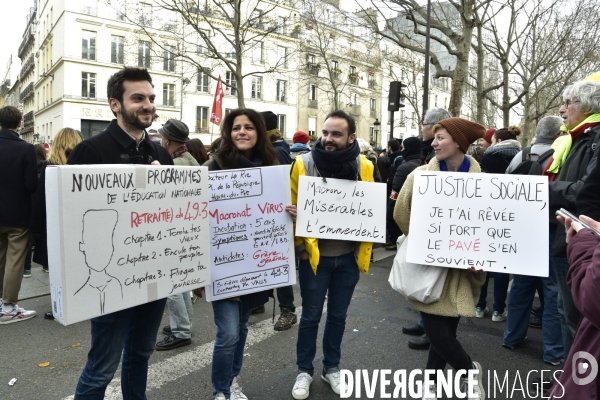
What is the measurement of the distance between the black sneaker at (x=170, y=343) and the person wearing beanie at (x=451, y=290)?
215 cm

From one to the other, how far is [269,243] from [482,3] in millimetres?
14228

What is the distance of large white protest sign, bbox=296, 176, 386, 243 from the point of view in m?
2.96

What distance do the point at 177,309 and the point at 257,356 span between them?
2.70 feet

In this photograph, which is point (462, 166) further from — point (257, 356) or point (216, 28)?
point (216, 28)

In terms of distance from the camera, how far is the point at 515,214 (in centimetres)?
271

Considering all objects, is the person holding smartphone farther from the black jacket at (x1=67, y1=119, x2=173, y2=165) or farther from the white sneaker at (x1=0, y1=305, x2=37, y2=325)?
the white sneaker at (x1=0, y1=305, x2=37, y2=325)

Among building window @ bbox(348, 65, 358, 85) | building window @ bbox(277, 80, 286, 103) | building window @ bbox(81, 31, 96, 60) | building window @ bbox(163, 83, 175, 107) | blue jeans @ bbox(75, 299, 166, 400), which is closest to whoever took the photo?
blue jeans @ bbox(75, 299, 166, 400)

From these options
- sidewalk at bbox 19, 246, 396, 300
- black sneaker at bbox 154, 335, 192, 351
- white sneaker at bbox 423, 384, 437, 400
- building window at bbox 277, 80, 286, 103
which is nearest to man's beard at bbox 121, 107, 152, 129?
black sneaker at bbox 154, 335, 192, 351

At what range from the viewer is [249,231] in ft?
9.12

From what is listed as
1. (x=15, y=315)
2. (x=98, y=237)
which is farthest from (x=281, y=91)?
(x=98, y=237)

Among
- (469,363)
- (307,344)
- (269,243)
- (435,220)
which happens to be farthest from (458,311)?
(269,243)

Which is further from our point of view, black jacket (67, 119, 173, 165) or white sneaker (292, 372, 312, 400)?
white sneaker (292, 372, 312, 400)

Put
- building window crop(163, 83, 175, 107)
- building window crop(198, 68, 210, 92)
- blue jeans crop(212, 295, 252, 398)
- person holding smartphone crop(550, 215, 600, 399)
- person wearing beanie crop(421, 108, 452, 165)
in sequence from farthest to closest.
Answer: building window crop(198, 68, 210, 92) < building window crop(163, 83, 175, 107) < person wearing beanie crop(421, 108, 452, 165) < blue jeans crop(212, 295, 252, 398) < person holding smartphone crop(550, 215, 600, 399)

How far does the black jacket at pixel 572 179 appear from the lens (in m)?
2.71
